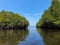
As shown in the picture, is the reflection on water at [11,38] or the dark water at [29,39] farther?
the reflection on water at [11,38]

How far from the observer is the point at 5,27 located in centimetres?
12369

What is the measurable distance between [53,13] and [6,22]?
40242 millimetres

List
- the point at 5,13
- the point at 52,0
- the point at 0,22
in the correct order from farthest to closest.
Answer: the point at 5,13 → the point at 0,22 → the point at 52,0

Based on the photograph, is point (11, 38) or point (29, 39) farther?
point (11, 38)

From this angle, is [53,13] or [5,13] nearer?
[53,13]

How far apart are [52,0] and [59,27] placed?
19.8 metres

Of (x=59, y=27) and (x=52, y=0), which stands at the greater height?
(x=52, y=0)

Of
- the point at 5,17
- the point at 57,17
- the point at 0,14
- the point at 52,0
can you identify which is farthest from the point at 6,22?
the point at 57,17

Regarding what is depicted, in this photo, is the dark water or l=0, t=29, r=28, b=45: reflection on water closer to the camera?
the dark water

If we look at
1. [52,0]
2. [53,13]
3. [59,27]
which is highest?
[52,0]

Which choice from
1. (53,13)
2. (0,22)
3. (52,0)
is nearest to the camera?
(53,13)

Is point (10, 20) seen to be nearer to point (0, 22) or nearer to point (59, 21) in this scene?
point (0, 22)

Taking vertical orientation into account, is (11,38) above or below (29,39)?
above

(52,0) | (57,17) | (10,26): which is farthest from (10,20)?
(57,17)
